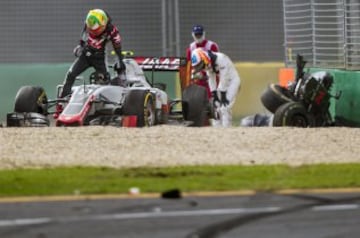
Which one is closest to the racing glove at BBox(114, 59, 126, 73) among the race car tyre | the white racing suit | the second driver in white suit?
the race car tyre

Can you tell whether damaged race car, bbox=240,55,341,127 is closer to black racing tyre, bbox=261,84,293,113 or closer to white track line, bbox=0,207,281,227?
black racing tyre, bbox=261,84,293,113

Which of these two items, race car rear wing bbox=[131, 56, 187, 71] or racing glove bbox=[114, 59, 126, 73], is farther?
race car rear wing bbox=[131, 56, 187, 71]

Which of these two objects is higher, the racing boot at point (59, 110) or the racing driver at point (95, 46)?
the racing driver at point (95, 46)

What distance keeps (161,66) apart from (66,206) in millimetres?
8334

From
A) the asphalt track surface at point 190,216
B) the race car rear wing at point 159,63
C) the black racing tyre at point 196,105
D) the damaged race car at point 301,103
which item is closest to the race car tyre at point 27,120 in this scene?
the race car rear wing at point 159,63

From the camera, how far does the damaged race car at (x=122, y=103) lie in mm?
14867

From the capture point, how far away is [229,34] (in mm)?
20578

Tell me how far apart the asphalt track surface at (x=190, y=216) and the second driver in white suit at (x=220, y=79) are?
299 inches

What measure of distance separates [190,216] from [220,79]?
29.3ft

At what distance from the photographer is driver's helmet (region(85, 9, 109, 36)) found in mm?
15680

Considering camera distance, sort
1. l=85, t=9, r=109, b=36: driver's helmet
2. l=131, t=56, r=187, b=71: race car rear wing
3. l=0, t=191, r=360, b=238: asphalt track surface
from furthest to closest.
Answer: l=131, t=56, r=187, b=71: race car rear wing → l=85, t=9, r=109, b=36: driver's helmet → l=0, t=191, r=360, b=238: asphalt track surface

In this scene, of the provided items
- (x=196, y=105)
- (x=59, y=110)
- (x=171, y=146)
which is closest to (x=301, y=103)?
(x=196, y=105)

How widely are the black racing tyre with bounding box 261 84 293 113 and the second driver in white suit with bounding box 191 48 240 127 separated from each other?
96 cm

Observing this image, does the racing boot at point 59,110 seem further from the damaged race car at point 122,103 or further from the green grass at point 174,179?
the green grass at point 174,179
